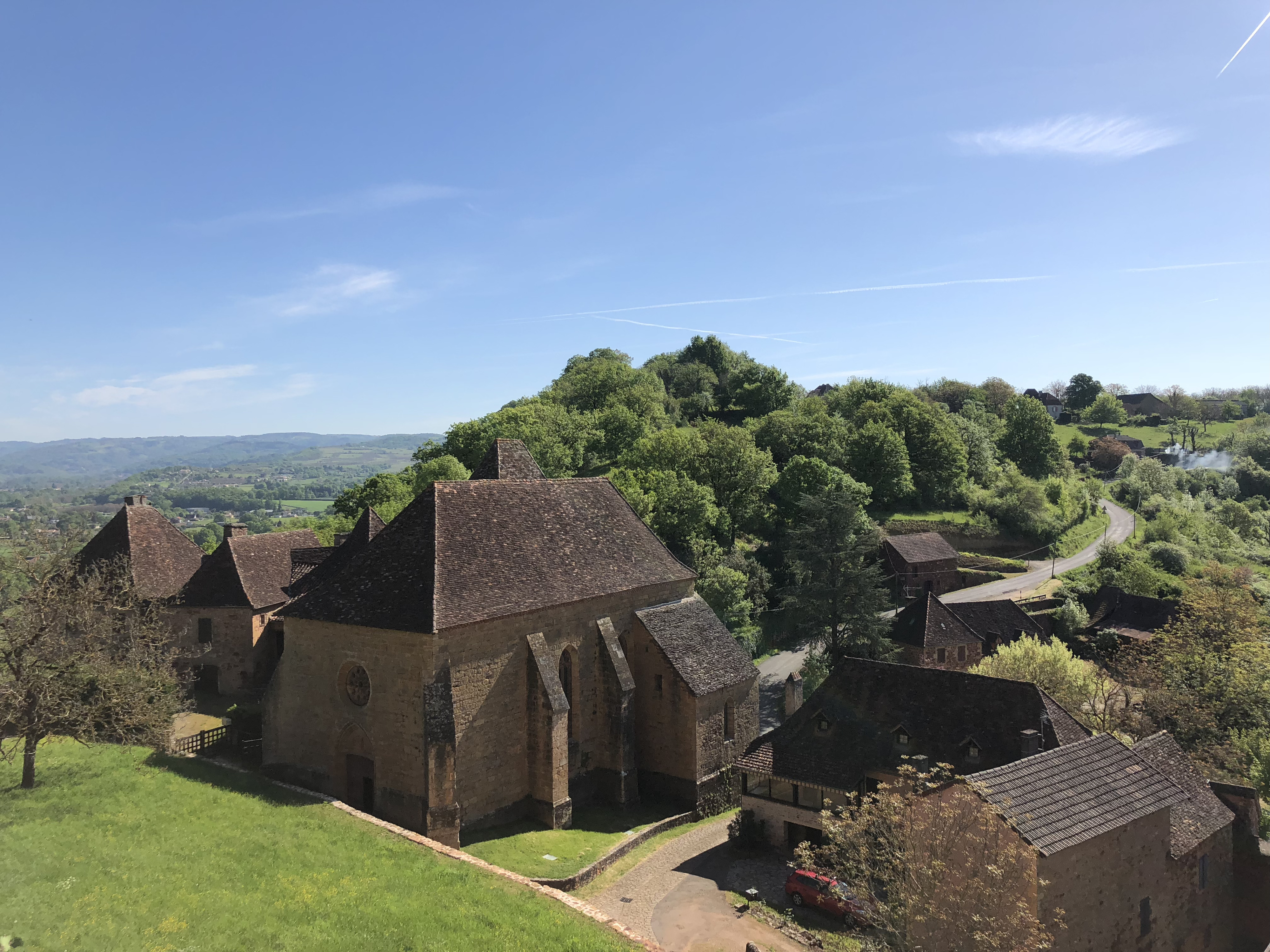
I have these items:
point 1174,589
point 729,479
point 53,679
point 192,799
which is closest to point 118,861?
point 192,799

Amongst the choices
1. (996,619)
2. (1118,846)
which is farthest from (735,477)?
(1118,846)

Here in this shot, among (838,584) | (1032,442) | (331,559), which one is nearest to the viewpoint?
(331,559)

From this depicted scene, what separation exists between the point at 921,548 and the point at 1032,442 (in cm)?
4559

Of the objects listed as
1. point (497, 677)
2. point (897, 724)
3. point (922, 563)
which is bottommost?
point (922, 563)

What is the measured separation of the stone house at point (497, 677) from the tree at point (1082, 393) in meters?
153

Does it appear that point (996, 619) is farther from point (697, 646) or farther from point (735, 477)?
point (697, 646)

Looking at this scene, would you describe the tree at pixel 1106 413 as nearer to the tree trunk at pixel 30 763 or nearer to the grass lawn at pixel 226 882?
the grass lawn at pixel 226 882

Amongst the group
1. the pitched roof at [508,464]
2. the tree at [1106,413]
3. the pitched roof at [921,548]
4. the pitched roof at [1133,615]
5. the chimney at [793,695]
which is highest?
the tree at [1106,413]

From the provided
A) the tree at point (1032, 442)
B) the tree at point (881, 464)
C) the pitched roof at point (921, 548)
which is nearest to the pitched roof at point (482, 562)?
the pitched roof at point (921, 548)

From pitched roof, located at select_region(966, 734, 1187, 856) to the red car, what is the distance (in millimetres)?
6423

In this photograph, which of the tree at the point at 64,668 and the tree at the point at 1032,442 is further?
the tree at the point at 1032,442

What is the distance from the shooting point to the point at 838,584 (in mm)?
47531

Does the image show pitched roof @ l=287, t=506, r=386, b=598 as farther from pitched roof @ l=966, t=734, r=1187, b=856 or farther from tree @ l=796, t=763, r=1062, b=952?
pitched roof @ l=966, t=734, r=1187, b=856

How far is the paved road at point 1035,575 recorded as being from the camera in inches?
2761
